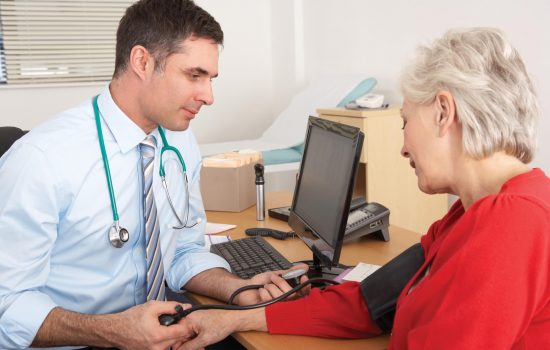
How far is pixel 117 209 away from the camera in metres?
1.62

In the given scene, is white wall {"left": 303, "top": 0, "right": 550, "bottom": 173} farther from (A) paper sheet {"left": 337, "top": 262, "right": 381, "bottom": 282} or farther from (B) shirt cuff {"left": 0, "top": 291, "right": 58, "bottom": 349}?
(B) shirt cuff {"left": 0, "top": 291, "right": 58, "bottom": 349}

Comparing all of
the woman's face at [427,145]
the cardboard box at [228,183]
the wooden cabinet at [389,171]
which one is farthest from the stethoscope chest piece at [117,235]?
the wooden cabinet at [389,171]

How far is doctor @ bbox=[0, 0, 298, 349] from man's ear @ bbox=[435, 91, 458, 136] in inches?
23.6

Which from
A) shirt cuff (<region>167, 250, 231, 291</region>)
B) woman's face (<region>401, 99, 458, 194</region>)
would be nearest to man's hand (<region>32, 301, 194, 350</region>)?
shirt cuff (<region>167, 250, 231, 291</region>)

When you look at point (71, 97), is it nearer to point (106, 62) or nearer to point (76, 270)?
point (106, 62)

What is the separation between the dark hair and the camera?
1.68m

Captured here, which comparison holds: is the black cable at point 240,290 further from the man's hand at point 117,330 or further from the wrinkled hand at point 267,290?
the man's hand at point 117,330

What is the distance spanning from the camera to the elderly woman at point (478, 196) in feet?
3.07

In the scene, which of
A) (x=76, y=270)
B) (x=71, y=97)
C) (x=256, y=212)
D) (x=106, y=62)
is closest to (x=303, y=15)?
(x=106, y=62)

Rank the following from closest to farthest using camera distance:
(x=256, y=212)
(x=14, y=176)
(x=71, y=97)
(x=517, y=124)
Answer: (x=517, y=124), (x=14, y=176), (x=256, y=212), (x=71, y=97)

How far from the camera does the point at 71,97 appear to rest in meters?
4.93

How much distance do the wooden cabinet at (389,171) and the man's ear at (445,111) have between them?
2132 mm

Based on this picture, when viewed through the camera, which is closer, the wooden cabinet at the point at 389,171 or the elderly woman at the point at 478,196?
the elderly woman at the point at 478,196

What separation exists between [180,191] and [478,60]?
3.38 ft
